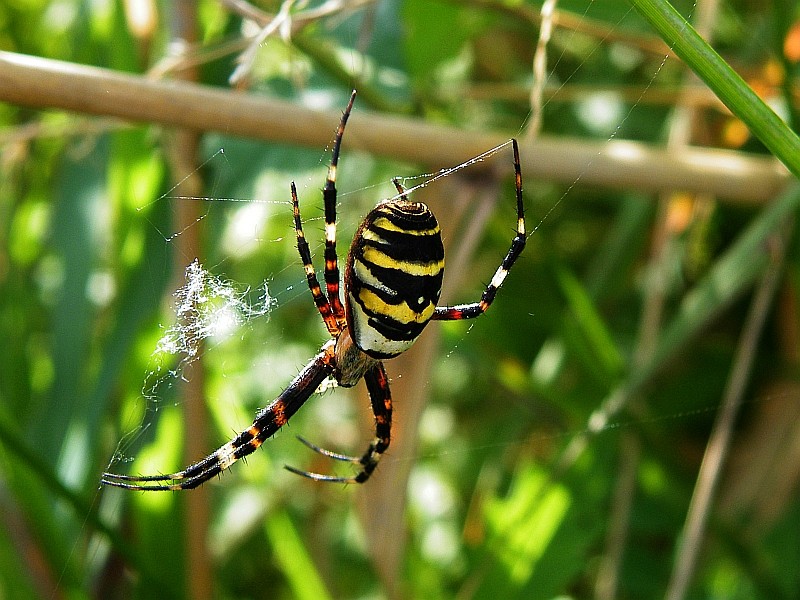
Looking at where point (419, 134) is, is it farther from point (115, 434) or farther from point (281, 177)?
point (115, 434)

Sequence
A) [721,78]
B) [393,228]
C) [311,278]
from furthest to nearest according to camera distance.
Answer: [311,278]
[393,228]
[721,78]

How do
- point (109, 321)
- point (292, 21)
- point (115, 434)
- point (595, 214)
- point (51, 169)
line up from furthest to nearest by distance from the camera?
1. point (595, 214)
2. point (51, 169)
3. point (109, 321)
4. point (115, 434)
5. point (292, 21)

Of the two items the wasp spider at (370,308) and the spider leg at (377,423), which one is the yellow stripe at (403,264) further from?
the spider leg at (377,423)

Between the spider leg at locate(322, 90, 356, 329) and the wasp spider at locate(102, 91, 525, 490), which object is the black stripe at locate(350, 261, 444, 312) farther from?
the spider leg at locate(322, 90, 356, 329)

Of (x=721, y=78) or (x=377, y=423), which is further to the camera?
(x=377, y=423)

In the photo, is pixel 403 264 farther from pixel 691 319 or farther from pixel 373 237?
pixel 691 319

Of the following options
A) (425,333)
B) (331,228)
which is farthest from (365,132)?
(425,333)

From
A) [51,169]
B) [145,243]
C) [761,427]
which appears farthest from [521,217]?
[51,169]

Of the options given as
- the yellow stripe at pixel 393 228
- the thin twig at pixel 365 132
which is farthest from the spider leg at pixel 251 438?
the yellow stripe at pixel 393 228
